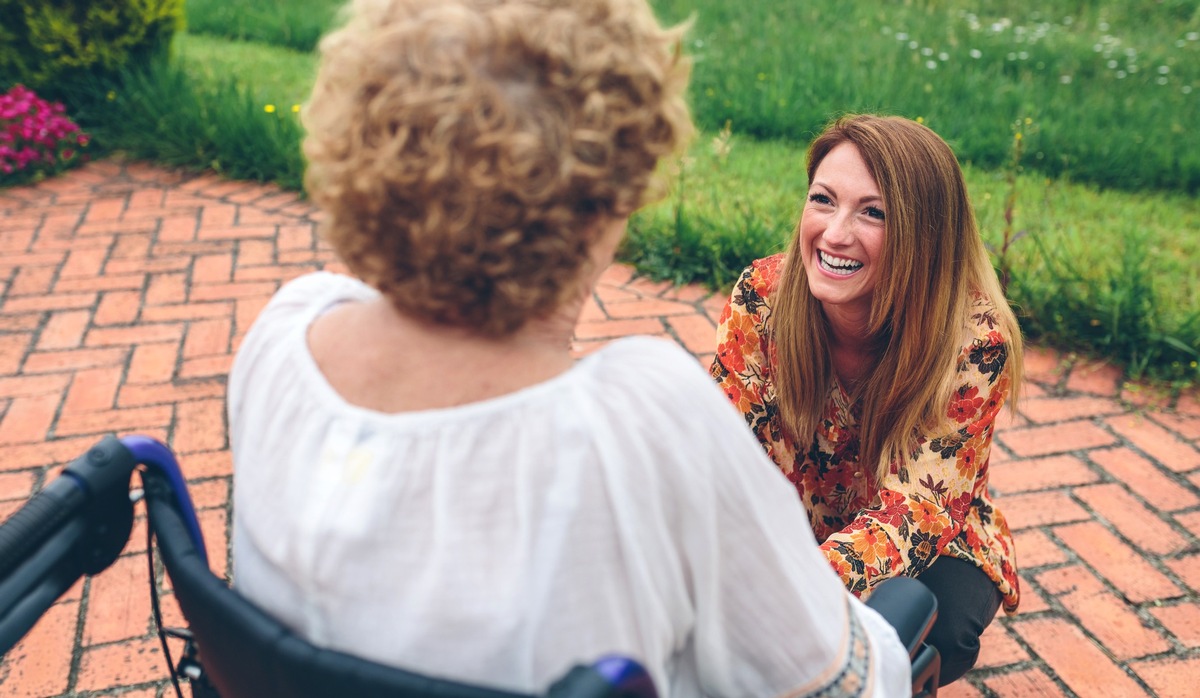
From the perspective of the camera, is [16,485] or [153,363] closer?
[16,485]

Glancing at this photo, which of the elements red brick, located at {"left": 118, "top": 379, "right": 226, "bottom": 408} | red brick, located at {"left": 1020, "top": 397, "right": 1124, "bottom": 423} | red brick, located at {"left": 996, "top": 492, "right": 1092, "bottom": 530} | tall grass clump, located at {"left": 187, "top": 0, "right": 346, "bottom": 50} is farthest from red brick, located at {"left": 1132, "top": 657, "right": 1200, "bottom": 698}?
tall grass clump, located at {"left": 187, "top": 0, "right": 346, "bottom": 50}

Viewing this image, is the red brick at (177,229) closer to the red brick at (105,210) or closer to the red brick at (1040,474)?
the red brick at (105,210)

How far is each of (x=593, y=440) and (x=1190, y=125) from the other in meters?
5.80

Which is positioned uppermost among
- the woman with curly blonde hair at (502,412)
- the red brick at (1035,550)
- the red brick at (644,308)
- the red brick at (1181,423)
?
the woman with curly blonde hair at (502,412)

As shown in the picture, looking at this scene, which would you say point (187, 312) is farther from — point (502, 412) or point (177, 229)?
point (502, 412)

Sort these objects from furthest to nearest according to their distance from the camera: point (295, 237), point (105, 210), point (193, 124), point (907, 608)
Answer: point (193, 124), point (105, 210), point (295, 237), point (907, 608)

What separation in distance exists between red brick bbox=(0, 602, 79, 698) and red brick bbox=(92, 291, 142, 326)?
1.55m

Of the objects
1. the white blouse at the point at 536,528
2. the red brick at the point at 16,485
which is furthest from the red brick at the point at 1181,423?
the red brick at the point at 16,485

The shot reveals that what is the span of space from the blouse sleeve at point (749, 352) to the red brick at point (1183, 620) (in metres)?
1.19

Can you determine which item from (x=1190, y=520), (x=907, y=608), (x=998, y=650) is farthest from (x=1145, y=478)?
(x=907, y=608)

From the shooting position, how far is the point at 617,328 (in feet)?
12.3

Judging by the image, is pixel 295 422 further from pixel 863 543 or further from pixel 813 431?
pixel 813 431

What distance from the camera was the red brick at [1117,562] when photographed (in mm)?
2602

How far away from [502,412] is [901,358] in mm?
1205
